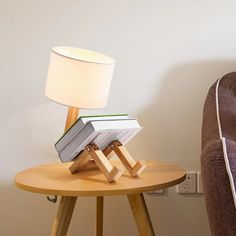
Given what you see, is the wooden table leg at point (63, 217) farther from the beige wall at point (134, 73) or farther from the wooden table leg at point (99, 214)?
the beige wall at point (134, 73)

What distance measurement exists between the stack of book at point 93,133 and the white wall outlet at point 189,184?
0.47 meters

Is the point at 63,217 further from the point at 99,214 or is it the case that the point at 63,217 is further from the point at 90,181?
the point at 99,214

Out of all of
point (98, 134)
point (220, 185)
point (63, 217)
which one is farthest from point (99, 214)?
point (220, 185)

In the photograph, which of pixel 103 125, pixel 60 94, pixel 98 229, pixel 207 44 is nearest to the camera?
pixel 103 125

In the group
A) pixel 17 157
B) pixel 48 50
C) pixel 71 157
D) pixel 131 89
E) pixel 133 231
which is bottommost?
pixel 133 231

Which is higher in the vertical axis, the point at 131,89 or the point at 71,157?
the point at 131,89

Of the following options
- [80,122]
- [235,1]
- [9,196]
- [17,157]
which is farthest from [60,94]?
[235,1]

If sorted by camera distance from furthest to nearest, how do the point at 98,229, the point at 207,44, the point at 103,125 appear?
the point at 207,44 < the point at 98,229 < the point at 103,125

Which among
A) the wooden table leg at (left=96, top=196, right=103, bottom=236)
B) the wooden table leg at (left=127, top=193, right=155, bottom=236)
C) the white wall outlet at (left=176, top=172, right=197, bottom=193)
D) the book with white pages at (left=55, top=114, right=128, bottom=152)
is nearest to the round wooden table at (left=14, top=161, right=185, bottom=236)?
the wooden table leg at (left=127, top=193, right=155, bottom=236)

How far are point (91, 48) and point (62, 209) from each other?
70cm

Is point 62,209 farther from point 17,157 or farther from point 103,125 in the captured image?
point 17,157

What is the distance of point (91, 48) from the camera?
165 cm

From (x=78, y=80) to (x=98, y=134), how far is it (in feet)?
0.69

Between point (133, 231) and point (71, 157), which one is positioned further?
point (133, 231)
